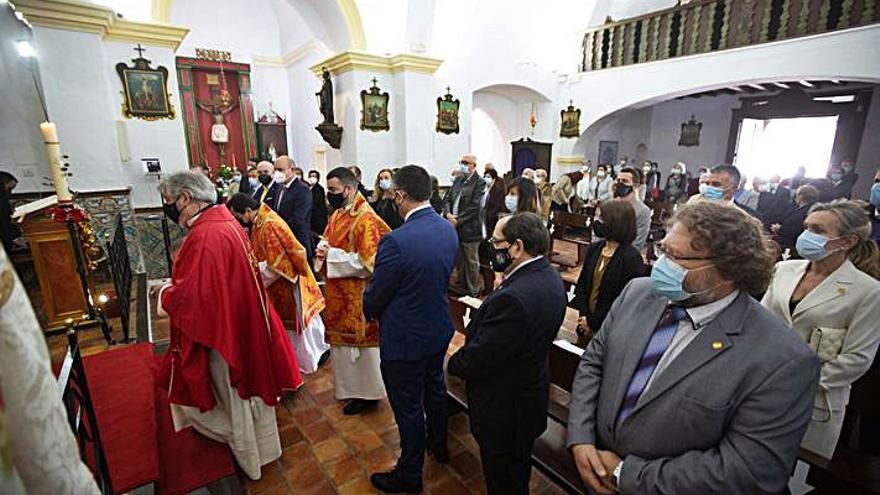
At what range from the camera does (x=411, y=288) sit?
2.35 metres

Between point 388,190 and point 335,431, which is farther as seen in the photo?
point 388,190

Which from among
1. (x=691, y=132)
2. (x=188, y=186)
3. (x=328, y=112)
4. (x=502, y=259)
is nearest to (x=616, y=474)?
(x=502, y=259)

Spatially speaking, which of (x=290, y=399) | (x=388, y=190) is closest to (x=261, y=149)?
(x=388, y=190)

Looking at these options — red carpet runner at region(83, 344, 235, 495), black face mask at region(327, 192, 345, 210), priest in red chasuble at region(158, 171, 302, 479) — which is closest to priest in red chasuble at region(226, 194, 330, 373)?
black face mask at region(327, 192, 345, 210)

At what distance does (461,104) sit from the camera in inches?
391

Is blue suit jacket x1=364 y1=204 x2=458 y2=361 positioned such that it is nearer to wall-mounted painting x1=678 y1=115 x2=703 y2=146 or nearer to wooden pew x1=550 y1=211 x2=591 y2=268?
wooden pew x1=550 y1=211 x2=591 y2=268

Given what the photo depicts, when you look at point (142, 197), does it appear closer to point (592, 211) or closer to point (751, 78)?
point (592, 211)

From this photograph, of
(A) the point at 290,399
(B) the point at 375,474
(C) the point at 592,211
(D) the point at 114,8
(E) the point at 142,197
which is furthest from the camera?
(C) the point at 592,211

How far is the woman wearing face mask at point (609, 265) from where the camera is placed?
303 cm

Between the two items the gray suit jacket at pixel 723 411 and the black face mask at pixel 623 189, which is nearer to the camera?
the gray suit jacket at pixel 723 411

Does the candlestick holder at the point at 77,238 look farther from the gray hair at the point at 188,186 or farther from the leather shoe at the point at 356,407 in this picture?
the leather shoe at the point at 356,407

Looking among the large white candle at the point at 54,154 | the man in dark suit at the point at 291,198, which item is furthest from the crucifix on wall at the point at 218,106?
the large white candle at the point at 54,154

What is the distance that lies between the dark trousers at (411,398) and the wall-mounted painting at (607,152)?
13.9 m

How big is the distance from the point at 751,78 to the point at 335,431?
10310mm
